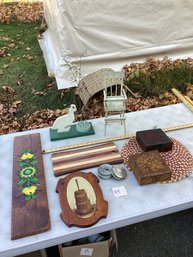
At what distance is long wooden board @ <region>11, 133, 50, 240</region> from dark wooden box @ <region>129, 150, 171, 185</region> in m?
0.62

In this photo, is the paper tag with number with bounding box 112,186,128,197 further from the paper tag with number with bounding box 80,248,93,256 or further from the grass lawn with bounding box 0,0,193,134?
the grass lawn with bounding box 0,0,193,134

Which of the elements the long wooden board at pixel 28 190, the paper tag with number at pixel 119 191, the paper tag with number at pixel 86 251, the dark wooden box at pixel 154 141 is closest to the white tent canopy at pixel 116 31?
the long wooden board at pixel 28 190

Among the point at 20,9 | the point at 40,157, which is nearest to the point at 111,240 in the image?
the point at 40,157

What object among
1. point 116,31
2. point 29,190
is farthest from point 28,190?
point 116,31

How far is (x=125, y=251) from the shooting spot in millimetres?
2074

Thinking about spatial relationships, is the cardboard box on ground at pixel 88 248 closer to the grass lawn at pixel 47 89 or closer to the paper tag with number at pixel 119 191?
the paper tag with number at pixel 119 191

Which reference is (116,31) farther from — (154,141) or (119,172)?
(119,172)

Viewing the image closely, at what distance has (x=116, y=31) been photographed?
13.1 feet

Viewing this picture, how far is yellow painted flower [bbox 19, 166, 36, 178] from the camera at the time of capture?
1.91 metres

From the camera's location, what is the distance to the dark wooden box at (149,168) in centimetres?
175

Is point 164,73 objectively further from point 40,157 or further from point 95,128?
point 40,157

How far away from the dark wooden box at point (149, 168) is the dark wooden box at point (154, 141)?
0.35 feet

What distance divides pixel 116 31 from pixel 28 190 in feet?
9.71

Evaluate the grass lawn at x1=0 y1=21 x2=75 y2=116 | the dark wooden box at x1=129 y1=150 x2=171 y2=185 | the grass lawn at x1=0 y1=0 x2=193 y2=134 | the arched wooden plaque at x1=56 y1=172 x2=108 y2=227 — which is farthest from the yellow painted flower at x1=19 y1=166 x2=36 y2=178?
the grass lawn at x1=0 y1=21 x2=75 y2=116
